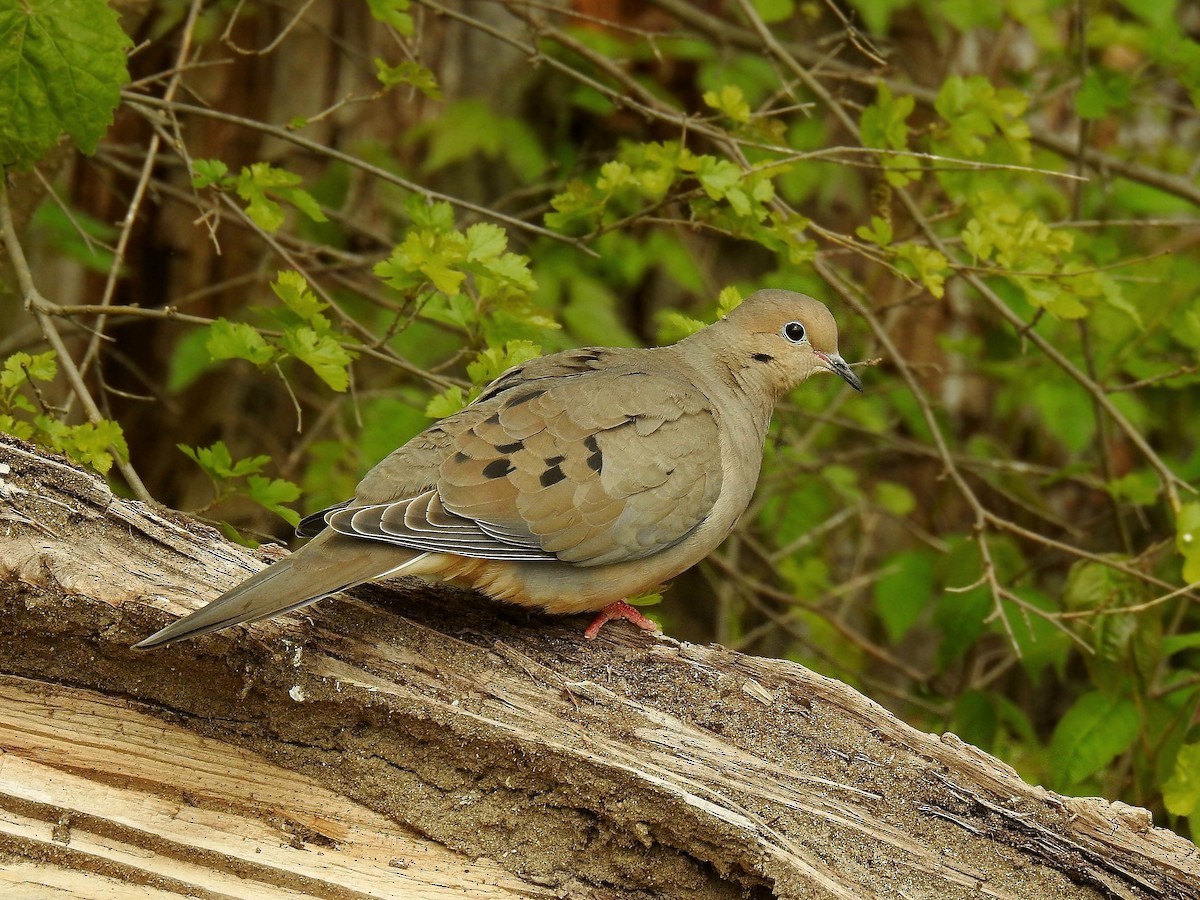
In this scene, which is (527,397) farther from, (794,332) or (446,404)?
(794,332)

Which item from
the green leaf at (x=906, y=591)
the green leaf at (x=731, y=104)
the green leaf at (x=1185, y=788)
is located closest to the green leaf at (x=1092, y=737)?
the green leaf at (x=1185, y=788)

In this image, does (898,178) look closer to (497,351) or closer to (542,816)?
(497,351)

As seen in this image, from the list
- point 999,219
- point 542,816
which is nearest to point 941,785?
point 542,816

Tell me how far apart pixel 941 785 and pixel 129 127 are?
518cm

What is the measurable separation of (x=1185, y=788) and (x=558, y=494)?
5.80 feet

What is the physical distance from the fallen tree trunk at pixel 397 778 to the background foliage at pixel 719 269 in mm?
554

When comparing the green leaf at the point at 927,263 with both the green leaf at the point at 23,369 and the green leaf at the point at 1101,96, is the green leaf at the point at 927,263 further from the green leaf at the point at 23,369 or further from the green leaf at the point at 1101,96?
the green leaf at the point at 23,369

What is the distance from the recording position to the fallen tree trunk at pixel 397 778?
2.50m

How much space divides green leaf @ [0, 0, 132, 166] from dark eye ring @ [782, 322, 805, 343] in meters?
1.95

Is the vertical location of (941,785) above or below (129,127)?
below

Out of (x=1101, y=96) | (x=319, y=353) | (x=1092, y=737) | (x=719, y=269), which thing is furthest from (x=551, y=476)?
(x=719, y=269)

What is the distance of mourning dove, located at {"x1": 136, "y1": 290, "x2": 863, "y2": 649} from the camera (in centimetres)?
290

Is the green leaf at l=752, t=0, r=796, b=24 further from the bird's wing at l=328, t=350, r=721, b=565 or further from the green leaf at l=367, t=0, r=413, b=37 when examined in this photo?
the bird's wing at l=328, t=350, r=721, b=565

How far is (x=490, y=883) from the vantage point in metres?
2.62
